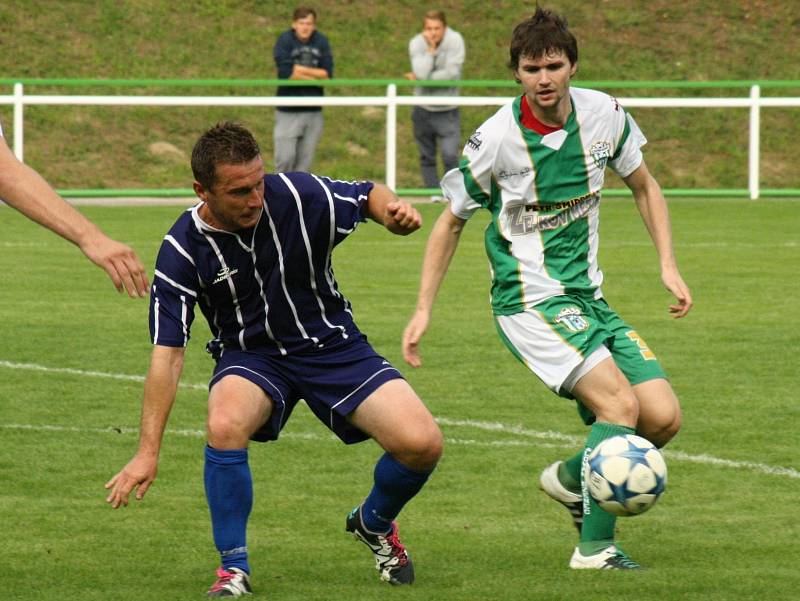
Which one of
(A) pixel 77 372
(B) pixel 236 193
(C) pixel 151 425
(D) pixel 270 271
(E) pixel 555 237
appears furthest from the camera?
(A) pixel 77 372

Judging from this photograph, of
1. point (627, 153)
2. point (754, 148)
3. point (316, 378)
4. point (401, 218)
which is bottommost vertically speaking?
point (754, 148)

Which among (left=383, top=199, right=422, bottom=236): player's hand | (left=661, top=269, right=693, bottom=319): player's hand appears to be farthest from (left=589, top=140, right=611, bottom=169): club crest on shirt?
(left=383, top=199, right=422, bottom=236): player's hand

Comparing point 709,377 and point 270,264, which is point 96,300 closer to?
point 709,377

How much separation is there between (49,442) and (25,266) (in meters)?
6.72

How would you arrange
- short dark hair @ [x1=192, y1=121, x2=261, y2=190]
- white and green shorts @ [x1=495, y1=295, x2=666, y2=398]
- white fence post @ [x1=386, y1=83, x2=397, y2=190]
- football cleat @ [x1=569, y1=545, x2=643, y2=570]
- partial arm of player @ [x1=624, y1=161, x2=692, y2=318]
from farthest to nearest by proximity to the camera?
1. white fence post @ [x1=386, y1=83, x2=397, y2=190]
2. partial arm of player @ [x1=624, y1=161, x2=692, y2=318]
3. white and green shorts @ [x1=495, y1=295, x2=666, y2=398]
4. football cleat @ [x1=569, y1=545, x2=643, y2=570]
5. short dark hair @ [x1=192, y1=121, x2=261, y2=190]

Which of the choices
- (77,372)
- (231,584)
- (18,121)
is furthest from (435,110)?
(231,584)

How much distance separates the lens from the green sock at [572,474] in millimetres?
6012

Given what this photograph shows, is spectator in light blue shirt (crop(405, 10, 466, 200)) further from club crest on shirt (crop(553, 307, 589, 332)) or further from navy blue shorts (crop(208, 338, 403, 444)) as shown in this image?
navy blue shorts (crop(208, 338, 403, 444))

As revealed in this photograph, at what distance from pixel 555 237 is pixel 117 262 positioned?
2.17 m

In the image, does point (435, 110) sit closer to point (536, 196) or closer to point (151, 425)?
point (536, 196)

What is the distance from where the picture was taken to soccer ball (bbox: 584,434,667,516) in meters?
5.44

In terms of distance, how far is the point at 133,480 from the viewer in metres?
5.03

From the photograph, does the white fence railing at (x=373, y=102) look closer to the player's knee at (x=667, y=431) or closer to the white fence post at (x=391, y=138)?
the white fence post at (x=391, y=138)

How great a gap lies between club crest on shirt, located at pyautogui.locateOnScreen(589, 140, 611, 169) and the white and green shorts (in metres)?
0.50
